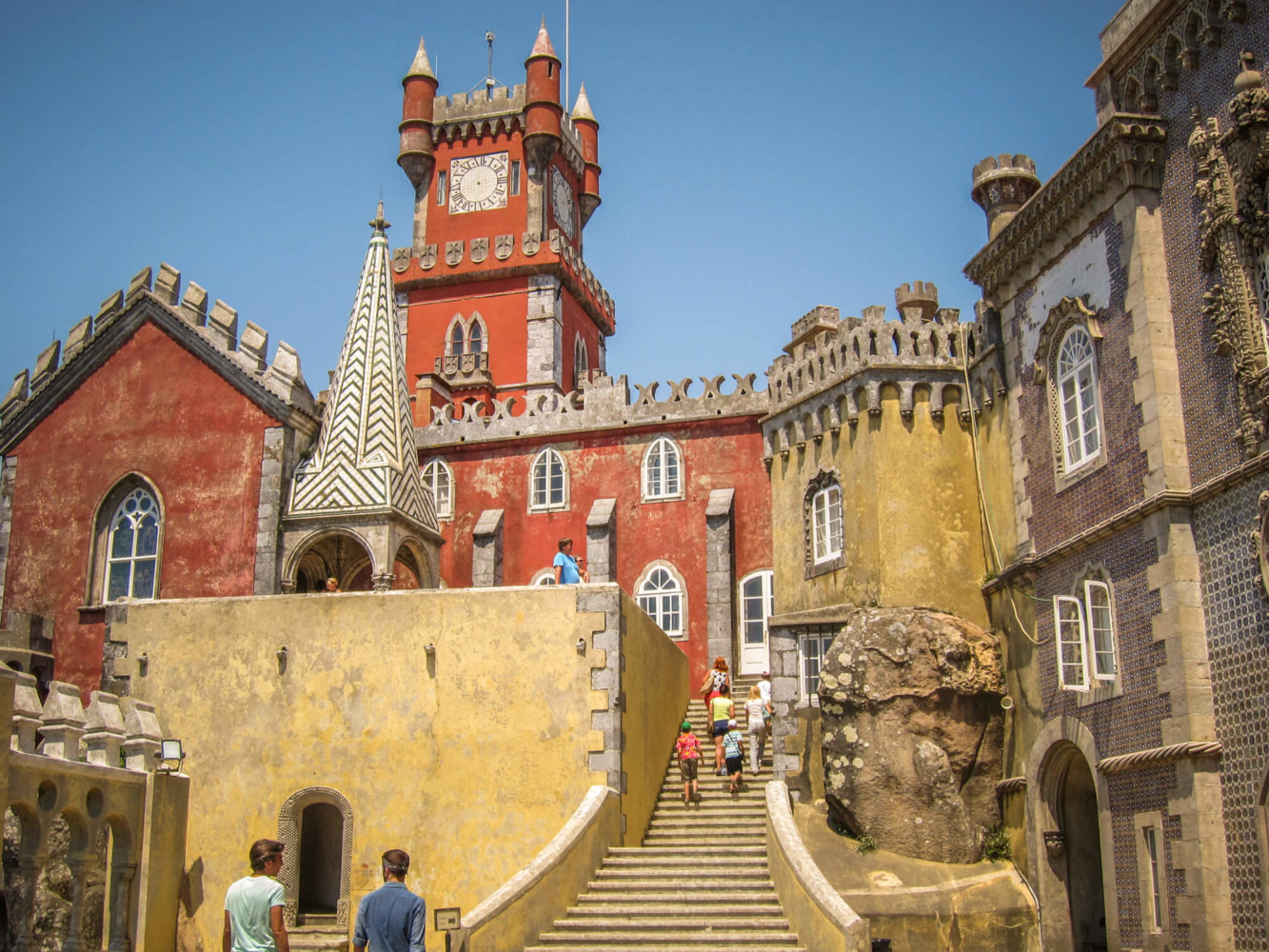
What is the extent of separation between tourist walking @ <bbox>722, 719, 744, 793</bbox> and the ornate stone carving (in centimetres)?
859

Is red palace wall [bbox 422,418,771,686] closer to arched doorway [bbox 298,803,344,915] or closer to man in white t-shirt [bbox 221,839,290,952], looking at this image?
arched doorway [bbox 298,803,344,915]

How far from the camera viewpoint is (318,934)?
1720 cm

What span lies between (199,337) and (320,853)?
36.5ft

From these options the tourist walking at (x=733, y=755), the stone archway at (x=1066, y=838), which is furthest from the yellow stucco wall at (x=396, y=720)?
the stone archway at (x=1066, y=838)

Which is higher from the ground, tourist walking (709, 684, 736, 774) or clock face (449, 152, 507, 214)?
clock face (449, 152, 507, 214)

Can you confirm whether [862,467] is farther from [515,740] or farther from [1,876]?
[1,876]

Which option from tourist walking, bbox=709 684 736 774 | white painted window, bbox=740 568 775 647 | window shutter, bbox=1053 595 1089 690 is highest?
white painted window, bbox=740 568 775 647

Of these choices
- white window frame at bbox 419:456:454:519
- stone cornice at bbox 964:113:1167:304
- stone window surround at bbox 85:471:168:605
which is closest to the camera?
stone cornice at bbox 964:113:1167:304

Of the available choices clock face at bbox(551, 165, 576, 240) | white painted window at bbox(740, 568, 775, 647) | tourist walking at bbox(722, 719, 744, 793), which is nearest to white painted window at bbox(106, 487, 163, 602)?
white painted window at bbox(740, 568, 775, 647)

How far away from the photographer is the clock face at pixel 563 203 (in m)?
39.9

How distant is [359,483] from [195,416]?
631 centimetres

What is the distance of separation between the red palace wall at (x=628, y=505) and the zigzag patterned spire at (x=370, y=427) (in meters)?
5.51

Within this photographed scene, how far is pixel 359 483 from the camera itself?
68.9ft

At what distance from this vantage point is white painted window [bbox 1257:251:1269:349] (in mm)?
13531
